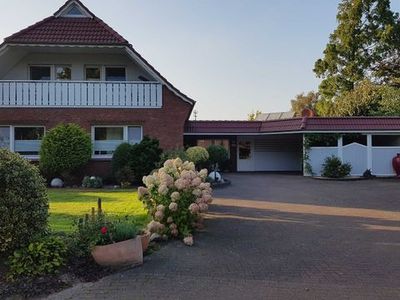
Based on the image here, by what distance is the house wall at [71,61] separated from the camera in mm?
22297

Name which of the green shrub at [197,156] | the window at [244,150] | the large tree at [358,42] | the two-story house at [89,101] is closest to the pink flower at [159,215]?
the green shrub at [197,156]

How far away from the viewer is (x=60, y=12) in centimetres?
2241

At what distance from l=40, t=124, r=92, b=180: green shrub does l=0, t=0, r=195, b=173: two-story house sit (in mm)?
1703

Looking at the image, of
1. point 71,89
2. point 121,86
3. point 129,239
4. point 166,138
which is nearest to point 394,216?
point 129,239

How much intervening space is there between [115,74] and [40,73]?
3768 mm

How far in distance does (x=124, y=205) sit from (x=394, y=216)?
7195 millimetres

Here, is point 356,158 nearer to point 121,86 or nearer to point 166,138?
point 166,138

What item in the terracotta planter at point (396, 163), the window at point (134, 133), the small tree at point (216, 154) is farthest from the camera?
the small tree at point (216, 154)

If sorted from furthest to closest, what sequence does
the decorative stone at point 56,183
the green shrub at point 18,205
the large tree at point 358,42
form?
the large tree at point 358,42 → the decorative stone at point 56,183 → the green shrub at point 18,205

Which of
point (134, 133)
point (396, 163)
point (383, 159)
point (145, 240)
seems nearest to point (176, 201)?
point (145, 240)

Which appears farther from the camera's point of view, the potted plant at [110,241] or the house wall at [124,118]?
the house wall at [124,118]

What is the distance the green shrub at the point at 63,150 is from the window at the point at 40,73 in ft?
14.2

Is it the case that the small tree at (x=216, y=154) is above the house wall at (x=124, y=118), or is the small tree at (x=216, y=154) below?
below

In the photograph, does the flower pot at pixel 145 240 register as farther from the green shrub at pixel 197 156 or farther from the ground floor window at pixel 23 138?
the ground floor window at pixel 23 138
